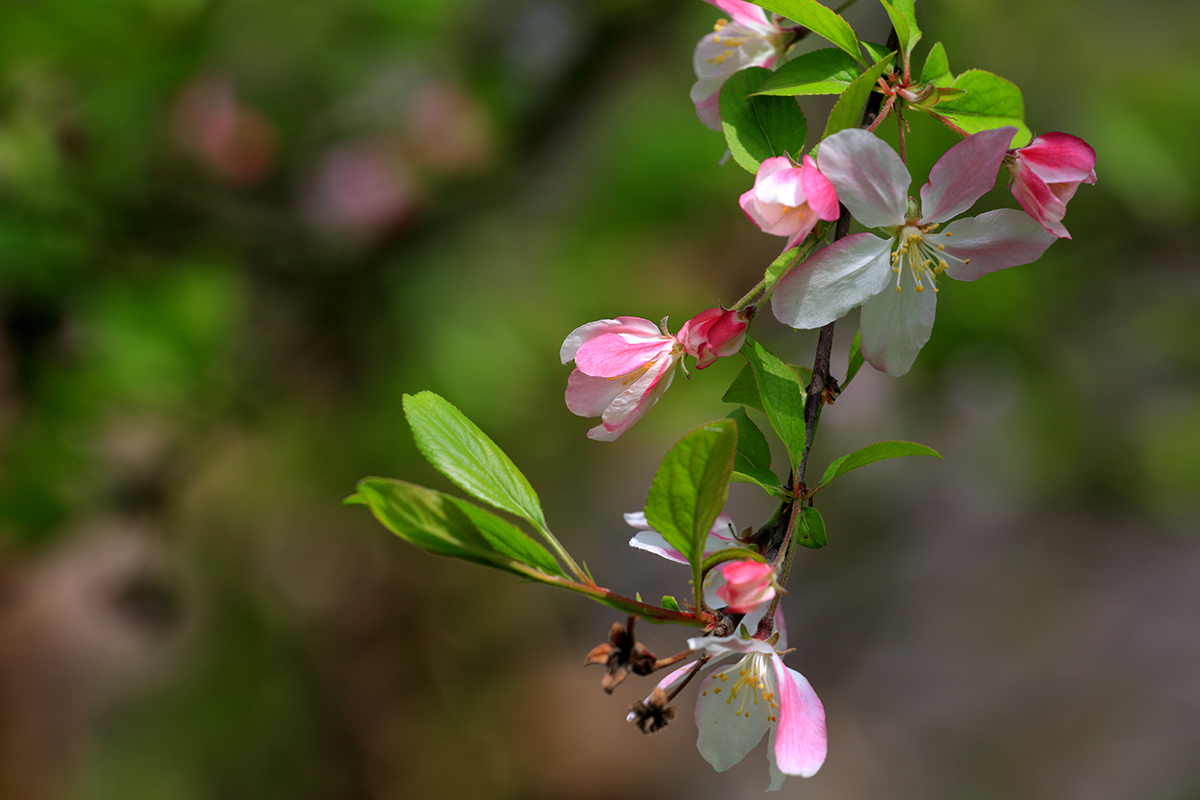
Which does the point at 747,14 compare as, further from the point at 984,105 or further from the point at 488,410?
the point at 488,410

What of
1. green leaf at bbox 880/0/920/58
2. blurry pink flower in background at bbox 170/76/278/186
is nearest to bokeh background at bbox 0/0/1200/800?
blurry pink flower in background at bbox 170/76/278/186

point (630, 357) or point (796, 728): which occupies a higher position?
point (630, 357)

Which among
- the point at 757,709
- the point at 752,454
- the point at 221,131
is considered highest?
the point at 221,131

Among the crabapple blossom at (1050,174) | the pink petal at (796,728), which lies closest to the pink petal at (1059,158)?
the crabapple blossom at (1050,174)

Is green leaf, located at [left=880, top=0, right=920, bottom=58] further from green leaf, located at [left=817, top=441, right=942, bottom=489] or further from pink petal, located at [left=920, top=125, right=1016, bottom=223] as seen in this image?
green leaf, located at [left=817, top=441, right=942, bottom=489]

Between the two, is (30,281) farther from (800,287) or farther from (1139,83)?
(1139,83)

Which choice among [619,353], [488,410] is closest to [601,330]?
[619,353]
